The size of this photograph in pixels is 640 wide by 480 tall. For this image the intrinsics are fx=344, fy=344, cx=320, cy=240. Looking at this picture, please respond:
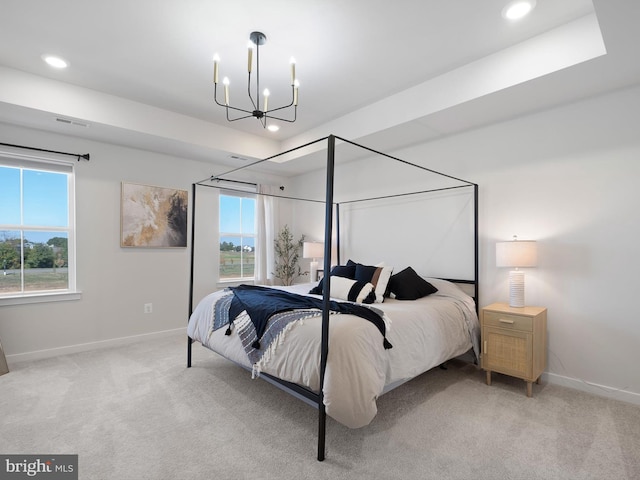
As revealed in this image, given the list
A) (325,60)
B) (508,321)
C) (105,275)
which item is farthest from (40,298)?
(508,321)

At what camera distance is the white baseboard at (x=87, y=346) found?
3490mm

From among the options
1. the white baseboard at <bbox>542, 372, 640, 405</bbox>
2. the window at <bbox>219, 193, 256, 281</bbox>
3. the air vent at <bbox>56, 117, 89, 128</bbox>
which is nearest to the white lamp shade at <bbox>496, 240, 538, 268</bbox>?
the white baseboard at <bbox>542, 372, 640, 405</bbox>

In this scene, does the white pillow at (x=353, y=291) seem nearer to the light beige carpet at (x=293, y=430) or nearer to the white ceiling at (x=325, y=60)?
the light beige carpet at (x=293, y=430)

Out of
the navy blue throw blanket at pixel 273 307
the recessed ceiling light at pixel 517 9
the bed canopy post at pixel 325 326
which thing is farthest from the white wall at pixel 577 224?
the bed canopy post at pixel 325 326

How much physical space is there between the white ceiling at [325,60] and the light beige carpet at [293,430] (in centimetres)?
243

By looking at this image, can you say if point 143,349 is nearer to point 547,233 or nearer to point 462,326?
point 462,326

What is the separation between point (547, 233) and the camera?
3045 millimetres

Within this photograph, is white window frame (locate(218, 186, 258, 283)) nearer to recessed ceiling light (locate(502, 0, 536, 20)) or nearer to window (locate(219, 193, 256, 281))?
window (locate(219, 193, 256, 281))

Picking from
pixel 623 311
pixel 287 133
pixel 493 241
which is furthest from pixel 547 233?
pixel 287 133

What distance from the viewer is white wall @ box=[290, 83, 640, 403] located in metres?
2.66

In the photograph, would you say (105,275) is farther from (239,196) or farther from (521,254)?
(521,254)

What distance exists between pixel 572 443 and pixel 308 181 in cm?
443

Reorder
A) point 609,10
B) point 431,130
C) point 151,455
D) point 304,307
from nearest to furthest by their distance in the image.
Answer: point 609,10 < point 151,455 < point 304,307 < point 431,130

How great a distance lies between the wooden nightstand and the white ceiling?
1793mm
